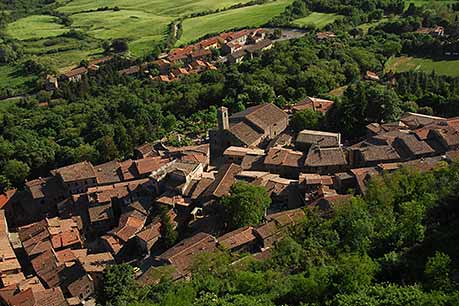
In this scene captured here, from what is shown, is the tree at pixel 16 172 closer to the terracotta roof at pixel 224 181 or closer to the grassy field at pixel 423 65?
the terracotta roof at pixel 224 181

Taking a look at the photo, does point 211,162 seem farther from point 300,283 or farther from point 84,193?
point 300,283

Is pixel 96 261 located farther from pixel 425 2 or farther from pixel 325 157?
pixel 425 2

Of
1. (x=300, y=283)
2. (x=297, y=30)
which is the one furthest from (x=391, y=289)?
(x=297, y=30)

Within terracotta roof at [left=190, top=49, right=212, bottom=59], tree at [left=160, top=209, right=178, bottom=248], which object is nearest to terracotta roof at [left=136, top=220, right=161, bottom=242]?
tree at [left=160, top=209, right=178, bottom=248]

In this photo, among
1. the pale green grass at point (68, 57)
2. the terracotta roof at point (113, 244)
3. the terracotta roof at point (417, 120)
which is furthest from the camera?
the pale green grass at point (68, 57)

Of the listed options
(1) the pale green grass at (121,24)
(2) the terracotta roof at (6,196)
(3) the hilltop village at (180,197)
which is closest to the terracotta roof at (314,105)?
A: (3) the hilltop village at (180,197)

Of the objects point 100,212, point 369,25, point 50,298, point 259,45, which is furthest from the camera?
point 369,25

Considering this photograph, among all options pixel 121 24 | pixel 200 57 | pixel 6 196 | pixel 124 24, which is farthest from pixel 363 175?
pixel 121 24
